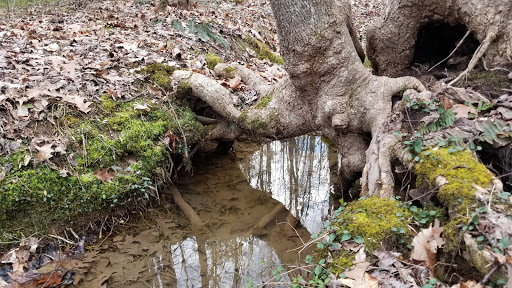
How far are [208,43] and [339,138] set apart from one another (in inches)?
151

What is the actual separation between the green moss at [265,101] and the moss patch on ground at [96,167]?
1.07m

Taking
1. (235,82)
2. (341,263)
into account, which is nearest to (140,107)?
(235,82)

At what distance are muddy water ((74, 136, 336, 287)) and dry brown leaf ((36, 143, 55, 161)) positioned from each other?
1.16 meters

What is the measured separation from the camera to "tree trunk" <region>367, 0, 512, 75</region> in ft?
11.0

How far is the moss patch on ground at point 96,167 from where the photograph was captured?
346 cm

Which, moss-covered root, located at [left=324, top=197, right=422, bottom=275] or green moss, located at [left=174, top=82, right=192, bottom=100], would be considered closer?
moss-covered root, located at [left=324, top=197, right=422, bottom=275]

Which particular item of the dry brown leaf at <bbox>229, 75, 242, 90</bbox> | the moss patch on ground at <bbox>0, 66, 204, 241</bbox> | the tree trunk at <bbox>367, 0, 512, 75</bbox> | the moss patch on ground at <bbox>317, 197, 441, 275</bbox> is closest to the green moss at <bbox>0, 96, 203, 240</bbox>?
the moss patch on ground at <bbox>0, 66, 204, 241</bbox>

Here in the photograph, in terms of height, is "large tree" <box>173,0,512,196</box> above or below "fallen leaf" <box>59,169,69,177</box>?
above

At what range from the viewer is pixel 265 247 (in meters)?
3.93

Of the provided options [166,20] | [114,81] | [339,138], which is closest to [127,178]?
[114,81]

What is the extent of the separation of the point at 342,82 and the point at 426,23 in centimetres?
138

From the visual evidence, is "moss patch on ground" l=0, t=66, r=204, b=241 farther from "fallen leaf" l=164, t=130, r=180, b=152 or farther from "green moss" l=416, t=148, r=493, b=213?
"green moss" l=416, t=148, r=493, b=213

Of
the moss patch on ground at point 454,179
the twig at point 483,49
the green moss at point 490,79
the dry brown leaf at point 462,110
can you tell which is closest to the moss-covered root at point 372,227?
the moss patch on ground at point 454,179

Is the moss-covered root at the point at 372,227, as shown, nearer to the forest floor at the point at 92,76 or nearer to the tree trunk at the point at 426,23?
the forest floor at the point at 92,76
